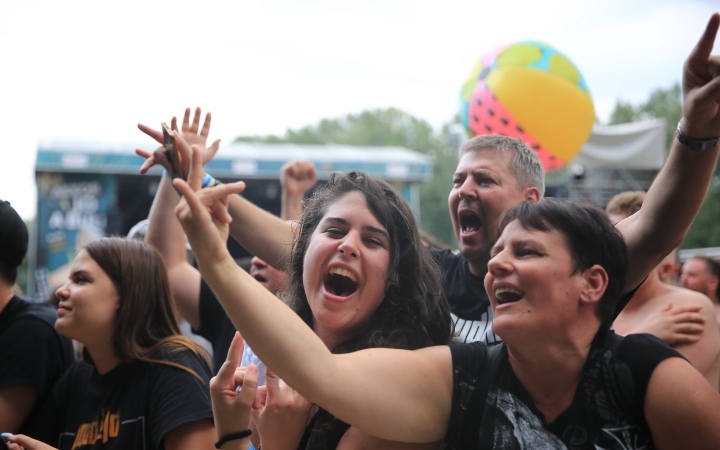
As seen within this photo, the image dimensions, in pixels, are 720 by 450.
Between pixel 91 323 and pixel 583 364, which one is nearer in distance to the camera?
pixel 583 364

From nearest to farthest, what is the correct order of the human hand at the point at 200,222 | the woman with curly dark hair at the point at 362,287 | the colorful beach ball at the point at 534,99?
the human hand at the point at 200,222 < the woman with curly dark hair at the point at 362,287 < the colorful beach ball at the point at 534,99

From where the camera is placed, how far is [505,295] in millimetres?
1716

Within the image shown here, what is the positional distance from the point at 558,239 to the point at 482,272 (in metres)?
1.06

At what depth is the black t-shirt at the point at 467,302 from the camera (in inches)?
97.5


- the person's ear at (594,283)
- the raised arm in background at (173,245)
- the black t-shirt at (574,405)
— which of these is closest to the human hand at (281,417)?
the black t-shirt at (574,405)

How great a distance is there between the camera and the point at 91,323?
265 centimetres

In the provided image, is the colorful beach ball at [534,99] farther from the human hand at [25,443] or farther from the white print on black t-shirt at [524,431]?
the human hand at [25,443]

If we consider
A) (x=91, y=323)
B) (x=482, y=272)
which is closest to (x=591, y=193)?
(x=482, y=272)

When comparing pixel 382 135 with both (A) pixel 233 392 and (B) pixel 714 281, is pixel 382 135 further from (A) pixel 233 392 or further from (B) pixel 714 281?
(A) pixel 233 392

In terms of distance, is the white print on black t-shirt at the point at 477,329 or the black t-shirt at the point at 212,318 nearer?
the white print on black t-shirt at the point at 477,329

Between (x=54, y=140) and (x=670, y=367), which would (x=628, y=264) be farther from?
(x=54, y=140)

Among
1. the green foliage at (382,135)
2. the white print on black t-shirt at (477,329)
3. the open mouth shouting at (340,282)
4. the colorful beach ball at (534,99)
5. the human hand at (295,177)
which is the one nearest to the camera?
the open mouth shouting at (340,282)

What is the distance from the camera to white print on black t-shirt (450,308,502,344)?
7.89 feet

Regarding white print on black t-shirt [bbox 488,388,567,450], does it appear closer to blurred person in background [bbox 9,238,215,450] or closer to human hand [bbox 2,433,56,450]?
blurred person in background [bbox 9,238,215,450]
